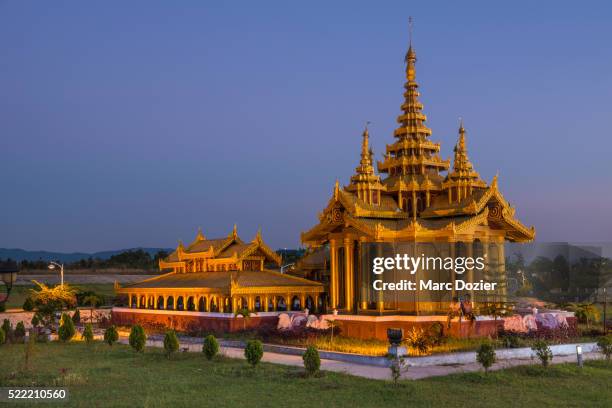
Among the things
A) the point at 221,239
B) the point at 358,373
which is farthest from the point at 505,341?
the point at 221,239

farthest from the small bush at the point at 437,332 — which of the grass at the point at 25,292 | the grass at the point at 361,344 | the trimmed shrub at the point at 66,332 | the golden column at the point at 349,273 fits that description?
the grass at the point at 25,292

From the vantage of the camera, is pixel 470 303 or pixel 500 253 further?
pixel 500 253

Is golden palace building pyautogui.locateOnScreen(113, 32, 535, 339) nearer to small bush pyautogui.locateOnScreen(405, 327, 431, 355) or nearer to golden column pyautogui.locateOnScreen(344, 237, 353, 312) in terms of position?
golden column pyautogui.locateOnScreen(344, 237, 353, 312)

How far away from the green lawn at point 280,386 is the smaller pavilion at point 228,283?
1048cm

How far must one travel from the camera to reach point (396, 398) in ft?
58.7

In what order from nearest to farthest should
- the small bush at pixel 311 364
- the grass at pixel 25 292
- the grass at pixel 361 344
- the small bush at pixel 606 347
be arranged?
the small bush at pixel 311 364, the small bush at pixel 606 347, the grass at pixel 361 344, the grass at pixel 25 292

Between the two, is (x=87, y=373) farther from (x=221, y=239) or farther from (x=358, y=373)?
(x=221, y=239)

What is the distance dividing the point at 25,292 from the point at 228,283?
35825 millimetres

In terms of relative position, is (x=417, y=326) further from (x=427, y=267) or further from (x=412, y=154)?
(x=412, y=154)

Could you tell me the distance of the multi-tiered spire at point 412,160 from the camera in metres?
34.3

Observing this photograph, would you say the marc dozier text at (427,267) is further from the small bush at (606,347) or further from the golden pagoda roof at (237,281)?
the small bush at (606,347)

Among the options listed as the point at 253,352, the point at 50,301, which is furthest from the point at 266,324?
the point at 50,301

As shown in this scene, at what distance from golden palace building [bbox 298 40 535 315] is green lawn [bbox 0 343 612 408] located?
8.38 m

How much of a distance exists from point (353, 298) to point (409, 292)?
9.72ft
